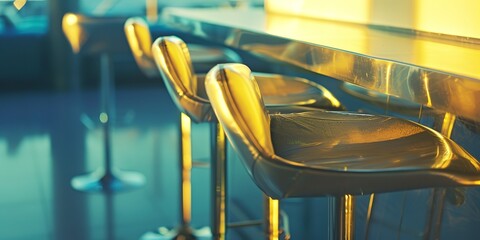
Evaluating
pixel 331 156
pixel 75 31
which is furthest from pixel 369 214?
pixel 75 31

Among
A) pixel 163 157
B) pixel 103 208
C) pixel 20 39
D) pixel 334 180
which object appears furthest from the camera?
pixel 20 39

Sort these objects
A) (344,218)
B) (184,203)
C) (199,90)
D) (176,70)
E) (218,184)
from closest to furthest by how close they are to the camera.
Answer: (344,218) → (176,70) → (199,90) → (218,184) → (184,203)

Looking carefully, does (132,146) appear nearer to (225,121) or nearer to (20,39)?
(20,39)

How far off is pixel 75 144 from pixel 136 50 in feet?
5.41

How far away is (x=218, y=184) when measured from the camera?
2877mm

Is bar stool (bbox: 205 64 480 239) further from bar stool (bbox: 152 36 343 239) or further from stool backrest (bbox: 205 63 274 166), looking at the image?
bar stool (bbox: 152 36 343 239)

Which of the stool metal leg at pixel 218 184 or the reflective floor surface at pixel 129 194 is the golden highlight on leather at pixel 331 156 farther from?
the stool metal leg at pixel 218 184

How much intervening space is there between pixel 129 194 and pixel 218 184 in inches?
44.1

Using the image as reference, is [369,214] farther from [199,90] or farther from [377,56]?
[377,56]

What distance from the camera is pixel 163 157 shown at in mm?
4598

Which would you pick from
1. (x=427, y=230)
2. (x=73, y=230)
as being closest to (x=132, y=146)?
(x=73, y=230)

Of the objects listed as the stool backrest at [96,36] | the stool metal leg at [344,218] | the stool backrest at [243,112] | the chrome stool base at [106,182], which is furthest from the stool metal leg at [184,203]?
the stool backrest at [243,112]

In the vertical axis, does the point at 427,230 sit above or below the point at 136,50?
below

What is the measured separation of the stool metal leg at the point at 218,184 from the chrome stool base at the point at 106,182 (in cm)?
116
